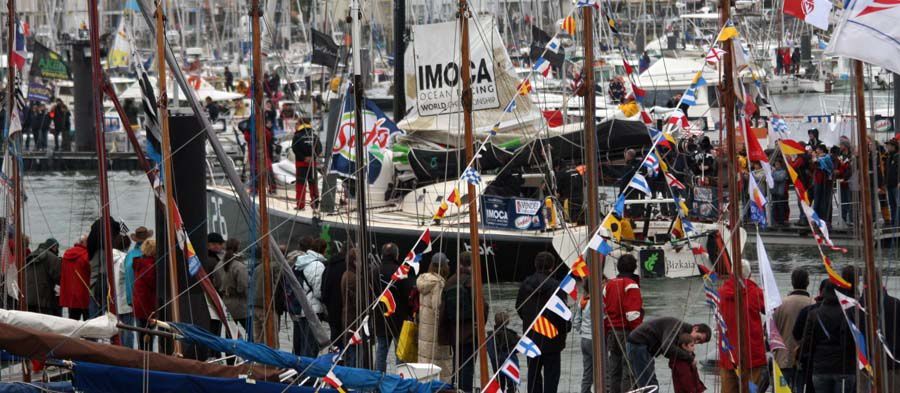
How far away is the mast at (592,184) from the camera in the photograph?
1045 centimetres

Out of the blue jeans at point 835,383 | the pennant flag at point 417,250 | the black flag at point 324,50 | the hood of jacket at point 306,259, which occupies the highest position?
the black flag at point 324,50

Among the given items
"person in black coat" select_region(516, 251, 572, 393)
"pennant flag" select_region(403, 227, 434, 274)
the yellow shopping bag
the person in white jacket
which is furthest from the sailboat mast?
the person in white jacket

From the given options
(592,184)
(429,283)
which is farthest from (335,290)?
(592,184)

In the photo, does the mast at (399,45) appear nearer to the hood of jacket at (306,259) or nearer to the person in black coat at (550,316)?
the hood of jacket at (306,259)

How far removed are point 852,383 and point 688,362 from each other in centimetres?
123

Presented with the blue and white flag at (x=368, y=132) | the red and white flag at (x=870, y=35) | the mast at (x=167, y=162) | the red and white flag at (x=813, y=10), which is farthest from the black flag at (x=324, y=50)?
the red and white flag at (x=870, y=35)

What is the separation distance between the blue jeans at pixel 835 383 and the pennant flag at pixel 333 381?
3.37 metres

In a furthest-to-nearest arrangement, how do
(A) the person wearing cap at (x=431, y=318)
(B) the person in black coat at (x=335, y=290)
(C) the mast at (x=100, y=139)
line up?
(B) the person in black coat at (x=335, y=290) → (A) the person wearing cap at (x=431, y=318) → (C) the mast at (x=100, y=139)

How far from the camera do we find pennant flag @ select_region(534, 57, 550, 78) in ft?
36.8

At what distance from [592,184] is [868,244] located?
1.78 meters

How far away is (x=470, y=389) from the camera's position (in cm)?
1330

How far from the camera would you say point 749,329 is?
11.7 m

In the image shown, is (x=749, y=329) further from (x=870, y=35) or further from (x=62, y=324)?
(x=62, y=324)

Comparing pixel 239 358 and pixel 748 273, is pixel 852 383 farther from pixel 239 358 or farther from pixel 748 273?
pixel 239 358
